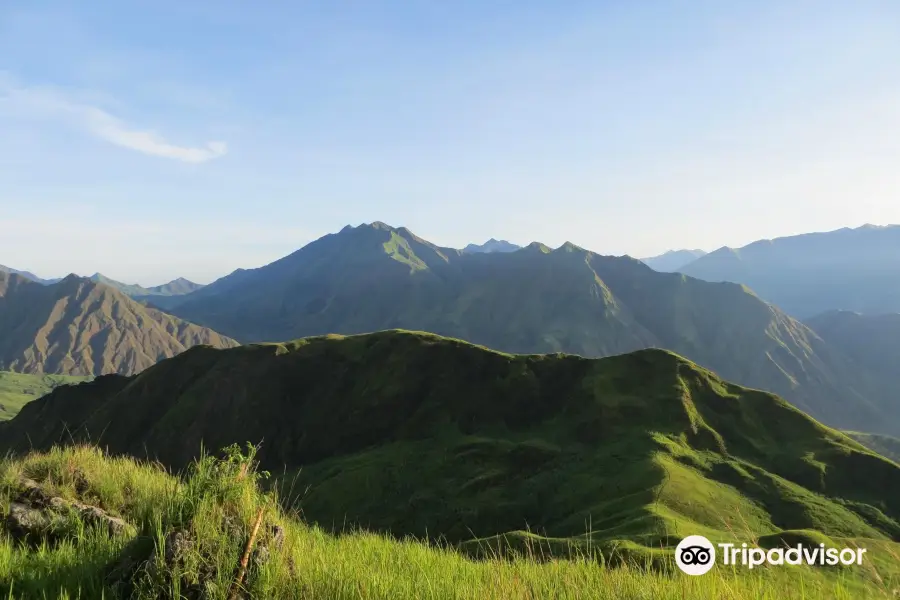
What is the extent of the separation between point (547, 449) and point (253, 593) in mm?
57642

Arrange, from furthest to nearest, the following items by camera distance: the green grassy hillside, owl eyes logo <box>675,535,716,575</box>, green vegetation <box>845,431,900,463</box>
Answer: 1. green vegetation <box>845,431,900,463</box>
2. the green grassy hillside
3. owl eyes logo <box>675,535,716,575</box>

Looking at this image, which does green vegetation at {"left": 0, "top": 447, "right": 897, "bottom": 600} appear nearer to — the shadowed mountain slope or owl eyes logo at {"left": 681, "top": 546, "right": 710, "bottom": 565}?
owl eyes logo at {"left": 681, "top": 546, "right": 710, "bottom": 565}

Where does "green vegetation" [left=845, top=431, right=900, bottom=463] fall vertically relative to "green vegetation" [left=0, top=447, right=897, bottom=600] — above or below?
below

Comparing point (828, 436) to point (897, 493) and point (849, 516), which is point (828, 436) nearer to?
point (897, 493)

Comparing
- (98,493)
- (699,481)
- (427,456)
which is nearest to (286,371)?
(427,456)

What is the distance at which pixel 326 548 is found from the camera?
794 cm

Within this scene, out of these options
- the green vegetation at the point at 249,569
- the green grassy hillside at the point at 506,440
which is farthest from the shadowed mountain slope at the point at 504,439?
the green vegetation at the point at 249,569

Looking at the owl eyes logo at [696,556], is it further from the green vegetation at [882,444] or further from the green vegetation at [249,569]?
the green vegetation at [882,444]

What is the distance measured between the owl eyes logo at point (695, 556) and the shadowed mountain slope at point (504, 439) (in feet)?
75.7

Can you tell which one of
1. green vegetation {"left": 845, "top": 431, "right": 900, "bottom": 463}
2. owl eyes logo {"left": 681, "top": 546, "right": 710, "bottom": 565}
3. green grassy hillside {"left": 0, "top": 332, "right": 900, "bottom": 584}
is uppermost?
owl eyes logo {"left": 681, "top": 546, "right": 710, "bottom": 565}

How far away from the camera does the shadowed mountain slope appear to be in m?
45.1

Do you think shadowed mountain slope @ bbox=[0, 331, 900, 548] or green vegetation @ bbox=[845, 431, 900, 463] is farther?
green vegetation @ bbox=[845, 431, 900, 463]

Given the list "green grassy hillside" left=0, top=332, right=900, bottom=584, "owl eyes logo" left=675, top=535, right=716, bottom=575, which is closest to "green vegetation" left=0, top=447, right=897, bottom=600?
"owl eyes logo" left=675, top=535, right=716, bottom=575

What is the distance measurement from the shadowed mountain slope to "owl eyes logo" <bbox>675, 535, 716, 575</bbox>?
23.1 m
